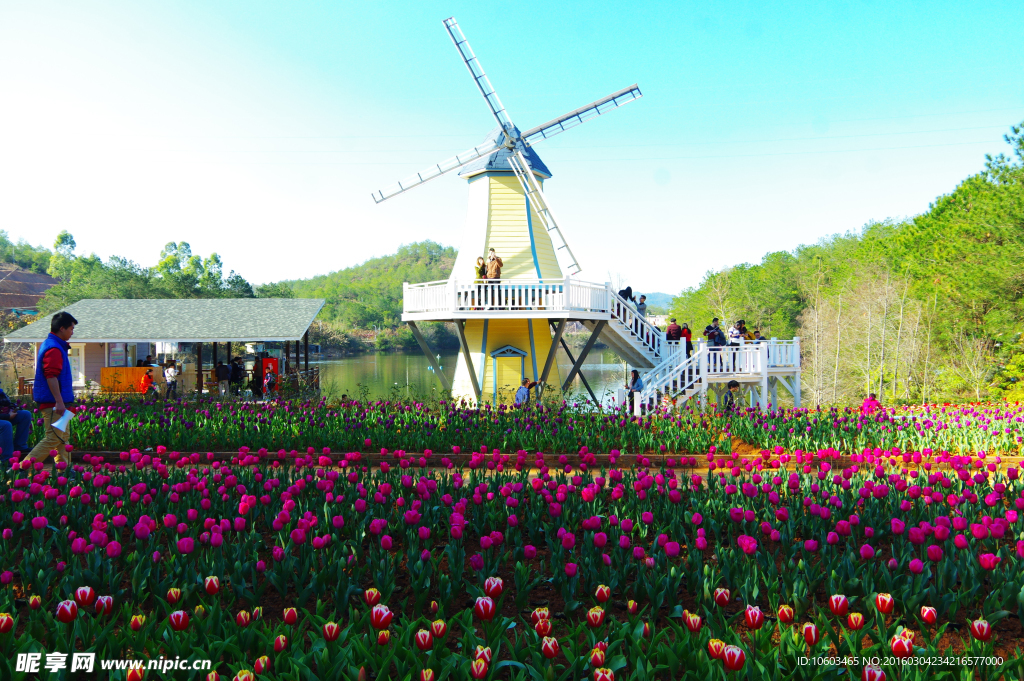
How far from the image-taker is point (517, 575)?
371cm

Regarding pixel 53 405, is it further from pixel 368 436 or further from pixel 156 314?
pixel 156 314

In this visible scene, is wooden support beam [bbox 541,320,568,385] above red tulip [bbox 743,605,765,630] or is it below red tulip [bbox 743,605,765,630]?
above

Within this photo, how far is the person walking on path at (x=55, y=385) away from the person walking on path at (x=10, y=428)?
396mm

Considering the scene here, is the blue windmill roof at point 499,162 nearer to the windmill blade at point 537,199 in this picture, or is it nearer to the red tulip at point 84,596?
the windmill blade at point 537,199

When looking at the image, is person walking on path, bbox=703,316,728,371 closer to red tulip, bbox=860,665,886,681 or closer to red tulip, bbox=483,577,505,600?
red tulip, bbox=483,577,505,600

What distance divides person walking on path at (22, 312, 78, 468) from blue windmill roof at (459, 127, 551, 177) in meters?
15.2

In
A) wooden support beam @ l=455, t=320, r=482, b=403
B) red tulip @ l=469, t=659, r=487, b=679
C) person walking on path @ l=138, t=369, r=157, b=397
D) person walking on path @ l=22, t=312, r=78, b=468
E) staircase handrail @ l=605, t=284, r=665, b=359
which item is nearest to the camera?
red tulip @ l=469, t=659, r=487, b=679

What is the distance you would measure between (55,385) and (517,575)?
654cm

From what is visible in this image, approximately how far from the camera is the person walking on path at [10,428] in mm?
7605

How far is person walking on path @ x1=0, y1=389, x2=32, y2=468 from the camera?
761 cm

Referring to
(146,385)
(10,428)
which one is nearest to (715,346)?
(10,428)

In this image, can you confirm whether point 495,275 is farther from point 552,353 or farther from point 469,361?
point 469,361

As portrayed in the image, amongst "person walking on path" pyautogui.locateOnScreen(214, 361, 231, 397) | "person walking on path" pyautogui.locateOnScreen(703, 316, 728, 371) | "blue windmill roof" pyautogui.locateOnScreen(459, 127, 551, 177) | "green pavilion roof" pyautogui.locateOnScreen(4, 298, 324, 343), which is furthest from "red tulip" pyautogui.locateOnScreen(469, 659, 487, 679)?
"person walking on path" pyautogui.locateOnScreen(214, 361, 231, 397)

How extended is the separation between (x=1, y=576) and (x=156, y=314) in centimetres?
2738
